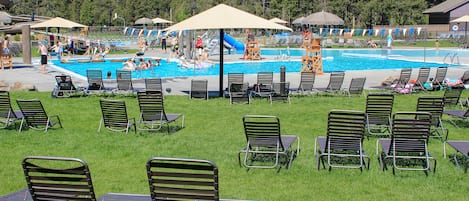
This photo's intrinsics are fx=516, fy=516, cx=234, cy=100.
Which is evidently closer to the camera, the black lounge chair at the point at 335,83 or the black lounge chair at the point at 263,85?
the black lounge chair at the point at 263,85

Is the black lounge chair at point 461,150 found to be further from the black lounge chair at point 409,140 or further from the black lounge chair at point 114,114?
the black lounge chair at point 114,114

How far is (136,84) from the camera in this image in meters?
19.0

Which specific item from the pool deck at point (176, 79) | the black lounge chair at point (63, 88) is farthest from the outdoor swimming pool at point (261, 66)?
the black lounge chair at point (63, 88)

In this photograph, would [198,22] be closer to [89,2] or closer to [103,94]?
[103,94]

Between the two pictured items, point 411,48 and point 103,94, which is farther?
point 411,48

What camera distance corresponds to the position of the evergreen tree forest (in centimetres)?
6272

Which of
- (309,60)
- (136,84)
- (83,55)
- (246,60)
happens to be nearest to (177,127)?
(136,84)

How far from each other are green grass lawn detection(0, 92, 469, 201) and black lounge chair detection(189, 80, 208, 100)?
1.47 metres

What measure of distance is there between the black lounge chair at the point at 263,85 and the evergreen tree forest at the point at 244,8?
4724cm

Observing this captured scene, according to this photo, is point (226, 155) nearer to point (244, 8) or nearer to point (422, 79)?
point (422, 79)

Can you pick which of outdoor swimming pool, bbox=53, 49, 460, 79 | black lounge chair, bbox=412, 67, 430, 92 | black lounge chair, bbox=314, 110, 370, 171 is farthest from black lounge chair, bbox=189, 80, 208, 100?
outdoor swimming pool, bbox=53, 49, 460, 79

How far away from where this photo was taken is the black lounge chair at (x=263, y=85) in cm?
1464

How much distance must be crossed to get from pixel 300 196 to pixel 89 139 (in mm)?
A: 4790

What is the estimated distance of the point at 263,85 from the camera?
595 inches
